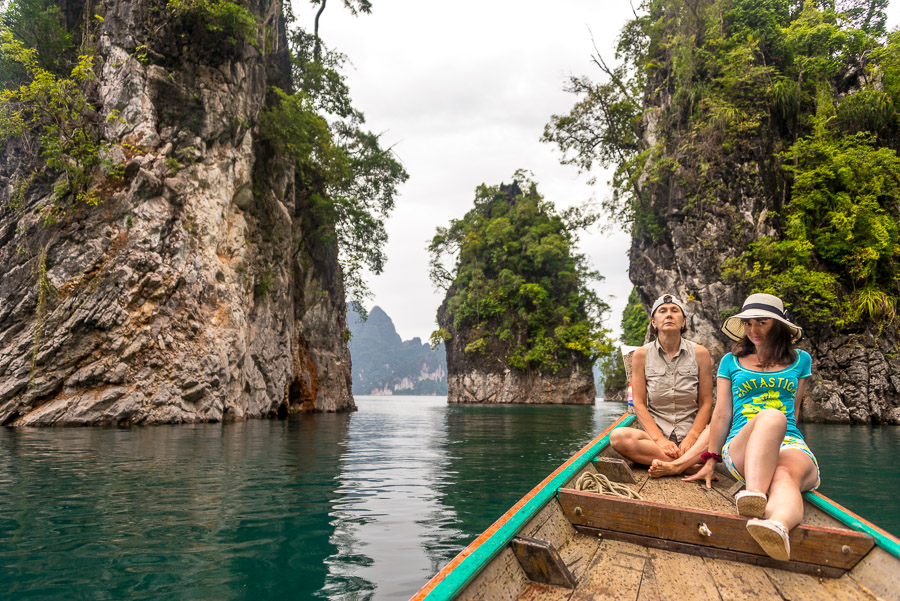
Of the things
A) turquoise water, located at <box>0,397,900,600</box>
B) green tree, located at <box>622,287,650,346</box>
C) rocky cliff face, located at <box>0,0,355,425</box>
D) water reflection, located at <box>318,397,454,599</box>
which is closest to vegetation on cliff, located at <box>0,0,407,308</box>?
rocky cliff face, located at <box>0,0,355,425</box>

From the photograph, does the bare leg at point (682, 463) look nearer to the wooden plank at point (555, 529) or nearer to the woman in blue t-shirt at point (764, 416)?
the woman in blue t-shirt at point (764, 416)

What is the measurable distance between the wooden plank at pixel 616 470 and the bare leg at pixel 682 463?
0.26m

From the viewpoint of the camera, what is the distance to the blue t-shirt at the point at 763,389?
2.98m

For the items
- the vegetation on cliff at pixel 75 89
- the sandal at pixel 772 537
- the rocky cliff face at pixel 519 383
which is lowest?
the rocky cliff face at pixel 519 383

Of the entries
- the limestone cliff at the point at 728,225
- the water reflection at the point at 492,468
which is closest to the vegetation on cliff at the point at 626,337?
the limestone cliff at the point at 728,225

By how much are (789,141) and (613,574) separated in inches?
893

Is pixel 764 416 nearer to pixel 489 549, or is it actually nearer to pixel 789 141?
pixel 489 549

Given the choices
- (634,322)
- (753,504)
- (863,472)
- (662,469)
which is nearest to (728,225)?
(863,472)

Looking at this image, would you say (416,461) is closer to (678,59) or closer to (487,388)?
(678,59)

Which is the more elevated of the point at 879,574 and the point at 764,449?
the point at 764,449

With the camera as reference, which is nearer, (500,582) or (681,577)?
(500,582)

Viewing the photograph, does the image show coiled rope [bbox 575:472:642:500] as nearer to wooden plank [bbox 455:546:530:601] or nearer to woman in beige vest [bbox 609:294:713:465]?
woman in beige vest [bbox 609:294:713:465]

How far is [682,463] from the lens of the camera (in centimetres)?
364

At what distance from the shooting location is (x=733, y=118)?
731 inches
